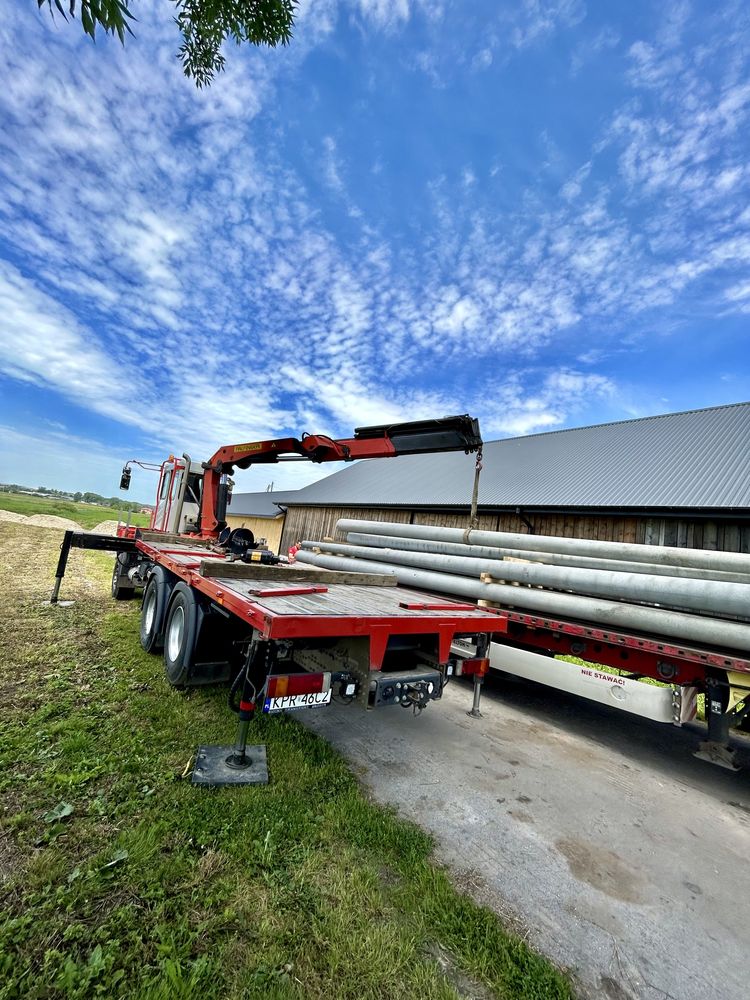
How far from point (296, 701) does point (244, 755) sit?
0.81m

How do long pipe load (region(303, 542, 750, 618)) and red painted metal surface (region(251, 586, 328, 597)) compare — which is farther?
long pipe load (region(303, 542, 750, 618))

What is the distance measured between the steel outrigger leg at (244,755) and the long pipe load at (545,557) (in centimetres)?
440

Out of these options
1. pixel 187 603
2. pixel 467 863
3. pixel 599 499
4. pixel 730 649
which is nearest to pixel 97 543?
pixel 187 603

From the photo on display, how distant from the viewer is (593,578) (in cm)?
532

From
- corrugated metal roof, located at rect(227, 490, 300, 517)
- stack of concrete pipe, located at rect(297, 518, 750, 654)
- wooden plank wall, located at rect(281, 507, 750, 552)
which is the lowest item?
stack of concrete pipe, located at rect(297, 518, 750, 654)

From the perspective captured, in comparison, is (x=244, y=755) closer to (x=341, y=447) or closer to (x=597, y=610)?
(x=597, y=610)

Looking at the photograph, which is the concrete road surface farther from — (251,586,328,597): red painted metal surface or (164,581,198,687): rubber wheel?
(251,586,328,597): red painted metal surface

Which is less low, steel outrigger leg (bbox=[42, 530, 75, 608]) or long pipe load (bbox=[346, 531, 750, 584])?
long pipe load (bbox=[346, 531, 750, 584])

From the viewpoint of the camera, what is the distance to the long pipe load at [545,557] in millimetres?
4922

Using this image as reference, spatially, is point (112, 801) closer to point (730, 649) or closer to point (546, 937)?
point (546, 937)

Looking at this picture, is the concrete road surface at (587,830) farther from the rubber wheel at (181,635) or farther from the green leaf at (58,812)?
the green leaf at (58,812)

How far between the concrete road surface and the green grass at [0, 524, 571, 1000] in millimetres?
325

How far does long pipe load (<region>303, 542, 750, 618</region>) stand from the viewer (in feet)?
14.2

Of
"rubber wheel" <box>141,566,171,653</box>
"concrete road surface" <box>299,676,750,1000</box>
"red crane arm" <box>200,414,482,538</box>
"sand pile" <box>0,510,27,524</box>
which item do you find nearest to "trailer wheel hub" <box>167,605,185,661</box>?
"rubber wheel" <box>141,566,171,653</box>
